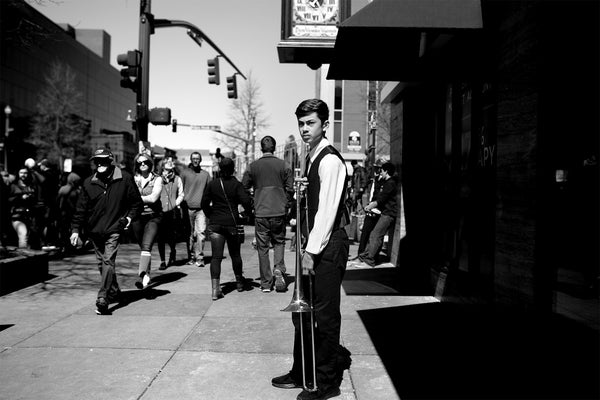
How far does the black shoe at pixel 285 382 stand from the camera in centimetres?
415

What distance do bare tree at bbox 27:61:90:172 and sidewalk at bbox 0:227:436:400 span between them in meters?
56.7

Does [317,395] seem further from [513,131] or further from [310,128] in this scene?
[513,131]

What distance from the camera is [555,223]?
4602 millimetres

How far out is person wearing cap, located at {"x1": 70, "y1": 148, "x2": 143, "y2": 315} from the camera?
6.73 metres

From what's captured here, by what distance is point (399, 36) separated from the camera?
633 centimetres

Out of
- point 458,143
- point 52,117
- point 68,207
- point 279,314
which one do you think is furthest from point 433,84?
point 52,117

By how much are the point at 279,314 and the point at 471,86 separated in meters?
3.43

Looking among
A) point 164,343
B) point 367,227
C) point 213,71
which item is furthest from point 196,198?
point 213,71

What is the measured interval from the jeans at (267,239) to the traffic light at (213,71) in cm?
1114

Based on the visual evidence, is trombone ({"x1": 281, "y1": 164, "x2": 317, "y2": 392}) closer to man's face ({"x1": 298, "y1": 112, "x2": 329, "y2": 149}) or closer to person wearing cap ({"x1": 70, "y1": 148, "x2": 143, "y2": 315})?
man's face ({"x1": 298, "y1": 112, "x2": 329, "y2": 149})

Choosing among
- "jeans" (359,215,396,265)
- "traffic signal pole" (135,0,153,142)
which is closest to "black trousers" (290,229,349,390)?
"jeans" (359,215,396,265)

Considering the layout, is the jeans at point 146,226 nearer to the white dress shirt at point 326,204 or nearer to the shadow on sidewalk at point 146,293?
the shadow on sidewalk at point 146,293

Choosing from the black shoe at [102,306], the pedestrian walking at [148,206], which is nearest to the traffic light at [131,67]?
the pedestrian walking at [148,206]

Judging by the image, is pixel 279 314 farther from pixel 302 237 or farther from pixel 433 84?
pixel 433 84
